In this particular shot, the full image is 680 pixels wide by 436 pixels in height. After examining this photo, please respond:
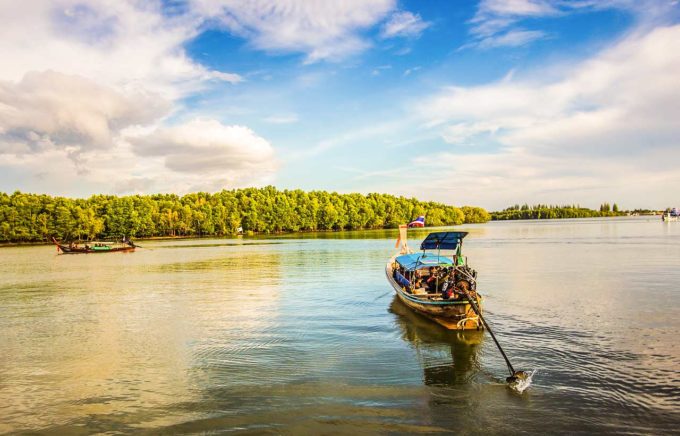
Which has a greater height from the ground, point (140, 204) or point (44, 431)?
point (140, 204)

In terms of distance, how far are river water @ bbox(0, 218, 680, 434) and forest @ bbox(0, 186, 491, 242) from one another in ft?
345

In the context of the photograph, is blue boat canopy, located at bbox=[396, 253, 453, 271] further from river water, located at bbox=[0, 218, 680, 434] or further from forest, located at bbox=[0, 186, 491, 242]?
forest, located at bbox=[0, 186, 491, 242]

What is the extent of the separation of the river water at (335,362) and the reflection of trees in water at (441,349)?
0.10 meters

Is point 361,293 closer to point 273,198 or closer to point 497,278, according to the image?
point 497,278

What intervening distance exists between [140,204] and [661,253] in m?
140

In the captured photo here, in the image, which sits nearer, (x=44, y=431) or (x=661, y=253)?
(x=44, y=431)

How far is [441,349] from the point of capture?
1742cm

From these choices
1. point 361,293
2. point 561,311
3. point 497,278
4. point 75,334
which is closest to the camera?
point 75,334

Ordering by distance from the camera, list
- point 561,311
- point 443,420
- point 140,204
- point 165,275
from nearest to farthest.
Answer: point 443,420 < point 561,311 < point 165,275 < point 140,204

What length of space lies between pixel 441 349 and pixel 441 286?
6.04 meters

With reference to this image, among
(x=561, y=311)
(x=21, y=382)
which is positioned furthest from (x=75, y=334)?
(x=561, y=311)

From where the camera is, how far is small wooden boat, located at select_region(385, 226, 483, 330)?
63.4 feet

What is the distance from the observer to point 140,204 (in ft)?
477

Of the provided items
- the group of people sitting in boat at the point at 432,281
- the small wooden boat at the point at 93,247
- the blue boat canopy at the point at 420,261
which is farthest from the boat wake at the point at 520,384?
the small wooden boat at the point at 93,247
